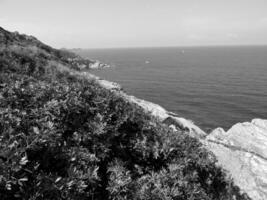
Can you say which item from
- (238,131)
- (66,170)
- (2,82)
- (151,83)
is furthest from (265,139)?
(151,83)

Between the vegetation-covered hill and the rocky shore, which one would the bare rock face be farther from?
the vegetation-covered hill

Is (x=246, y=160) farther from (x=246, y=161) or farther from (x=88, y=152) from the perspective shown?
(x=88, y=152)

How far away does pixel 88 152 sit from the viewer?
525 centimetres

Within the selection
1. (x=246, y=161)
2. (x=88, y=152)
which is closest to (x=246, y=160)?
(x=246, y=161)

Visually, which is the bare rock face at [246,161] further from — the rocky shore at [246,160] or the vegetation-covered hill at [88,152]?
the vegetation-covered hill at [88,152]

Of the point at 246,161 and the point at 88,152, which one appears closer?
the point at 88,152

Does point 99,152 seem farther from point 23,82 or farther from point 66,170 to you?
point 23,82

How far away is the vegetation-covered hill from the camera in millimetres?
4121

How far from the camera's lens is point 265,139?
1443 cm

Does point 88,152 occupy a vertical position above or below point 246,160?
above

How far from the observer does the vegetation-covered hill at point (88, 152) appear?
412cm

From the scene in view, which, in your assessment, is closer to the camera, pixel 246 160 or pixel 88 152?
pixel 88 152

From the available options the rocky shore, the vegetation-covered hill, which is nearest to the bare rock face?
the rocky shore

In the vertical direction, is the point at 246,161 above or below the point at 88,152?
below
